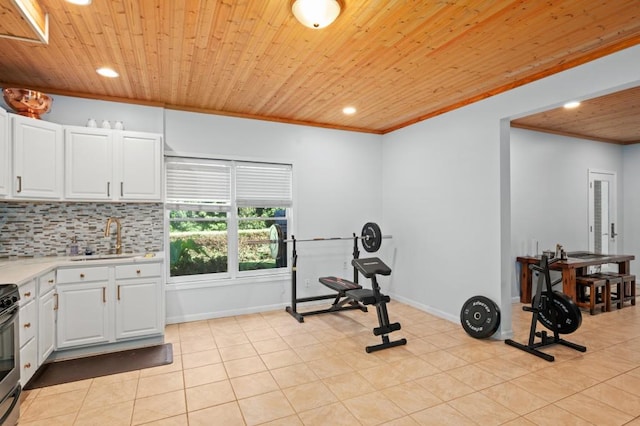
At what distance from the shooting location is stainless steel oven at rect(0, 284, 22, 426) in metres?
2.17

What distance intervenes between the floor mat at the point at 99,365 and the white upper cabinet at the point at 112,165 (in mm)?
1610

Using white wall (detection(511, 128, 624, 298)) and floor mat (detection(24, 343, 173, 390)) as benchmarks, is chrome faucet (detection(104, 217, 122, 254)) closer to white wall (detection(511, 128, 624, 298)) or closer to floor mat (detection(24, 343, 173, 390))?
floor mat (detection(24, 343, 173, 390))

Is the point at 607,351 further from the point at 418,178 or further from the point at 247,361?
the point at 247,361

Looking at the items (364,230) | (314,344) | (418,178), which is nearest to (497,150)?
(418,178)

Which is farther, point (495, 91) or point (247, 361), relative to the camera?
point (495, 91)

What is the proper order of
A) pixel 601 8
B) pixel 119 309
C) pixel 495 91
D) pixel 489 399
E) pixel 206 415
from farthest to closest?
pixel 495 91 < pixel 119 309 < pixel 489 399 < pixel 206 415 < pixel 601 8

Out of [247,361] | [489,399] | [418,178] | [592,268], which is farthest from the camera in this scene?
[592,268]

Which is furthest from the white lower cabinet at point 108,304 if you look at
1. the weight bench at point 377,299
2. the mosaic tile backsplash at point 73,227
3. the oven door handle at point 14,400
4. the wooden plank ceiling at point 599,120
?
the wooden plank ceiling at point 599,120

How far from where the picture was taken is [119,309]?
349 centimetres

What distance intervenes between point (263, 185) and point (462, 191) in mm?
2655

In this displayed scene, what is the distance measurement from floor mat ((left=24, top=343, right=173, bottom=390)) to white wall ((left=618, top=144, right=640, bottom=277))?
8.18 meters

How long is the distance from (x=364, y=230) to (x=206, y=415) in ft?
A: 10.5

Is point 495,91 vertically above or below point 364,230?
above

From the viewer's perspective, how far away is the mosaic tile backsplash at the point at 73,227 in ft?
11.7
